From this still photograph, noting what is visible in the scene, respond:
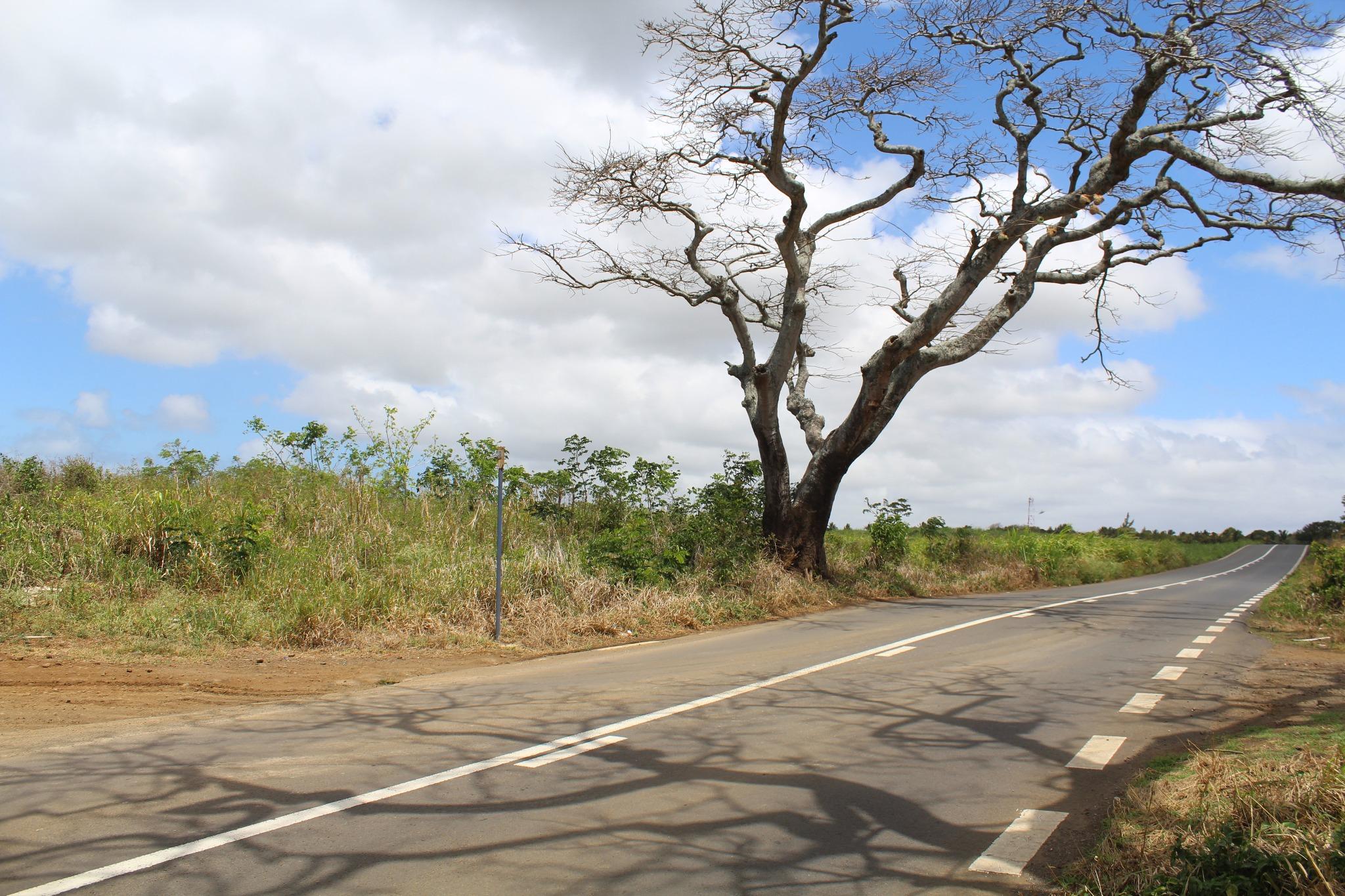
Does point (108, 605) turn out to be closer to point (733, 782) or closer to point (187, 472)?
point (187, 472)

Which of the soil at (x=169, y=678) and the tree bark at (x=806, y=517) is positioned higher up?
the tree bark at (x=806, y=517)

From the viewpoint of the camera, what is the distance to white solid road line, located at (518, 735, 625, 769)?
214 inches

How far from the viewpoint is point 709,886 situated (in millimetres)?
3771

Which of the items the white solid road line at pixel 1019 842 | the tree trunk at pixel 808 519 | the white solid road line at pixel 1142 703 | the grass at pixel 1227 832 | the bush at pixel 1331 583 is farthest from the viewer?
the tree trunk at pixel 808 519

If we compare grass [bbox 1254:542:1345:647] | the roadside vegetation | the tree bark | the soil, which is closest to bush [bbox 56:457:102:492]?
the roadside vegetation

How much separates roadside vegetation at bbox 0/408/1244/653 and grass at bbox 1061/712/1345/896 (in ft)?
25.0

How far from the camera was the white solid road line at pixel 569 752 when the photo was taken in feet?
17.8

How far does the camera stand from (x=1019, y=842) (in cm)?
432

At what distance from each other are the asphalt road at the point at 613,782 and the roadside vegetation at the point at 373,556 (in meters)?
2.60

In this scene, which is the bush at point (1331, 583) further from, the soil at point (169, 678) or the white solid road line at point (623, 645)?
the soil at point (169, 678)

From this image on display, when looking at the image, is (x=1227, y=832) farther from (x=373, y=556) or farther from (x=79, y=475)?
(x=79, y=475)

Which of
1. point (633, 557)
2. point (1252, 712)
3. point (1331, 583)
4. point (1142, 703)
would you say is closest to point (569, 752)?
point (1142, 703)

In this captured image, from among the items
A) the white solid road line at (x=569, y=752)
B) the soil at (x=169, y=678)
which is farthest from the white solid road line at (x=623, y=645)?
the white solid road line at (x=569, y=752)

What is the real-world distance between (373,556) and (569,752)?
796 cm
